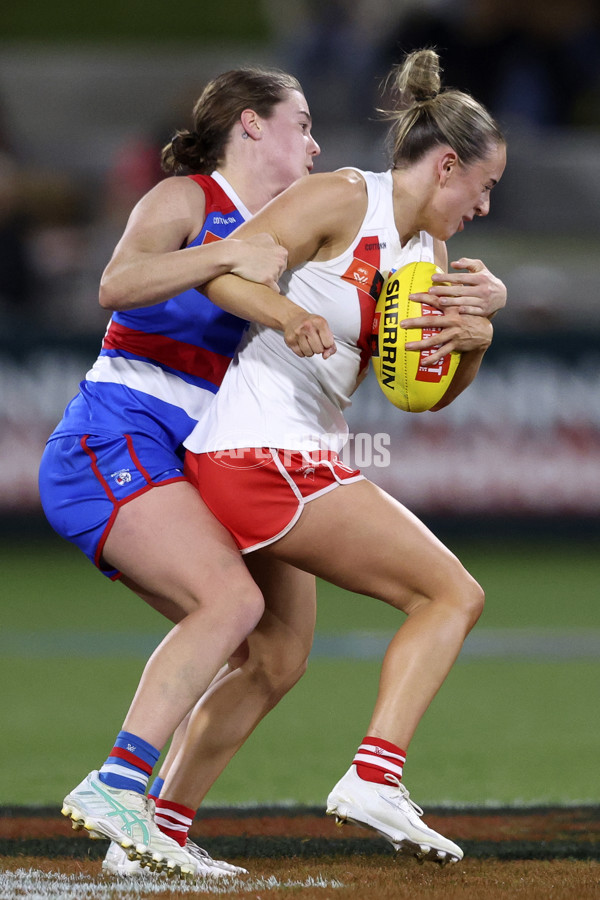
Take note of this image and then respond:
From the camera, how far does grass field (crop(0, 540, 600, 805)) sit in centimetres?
514

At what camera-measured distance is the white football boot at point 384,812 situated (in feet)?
10.7

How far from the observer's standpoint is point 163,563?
3449 millimetres

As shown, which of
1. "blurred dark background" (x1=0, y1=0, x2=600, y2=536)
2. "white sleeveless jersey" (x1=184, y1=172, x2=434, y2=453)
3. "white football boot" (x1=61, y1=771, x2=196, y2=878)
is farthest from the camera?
"blurred dark background" (x1=0, y1=0, x2=600, y2=536)

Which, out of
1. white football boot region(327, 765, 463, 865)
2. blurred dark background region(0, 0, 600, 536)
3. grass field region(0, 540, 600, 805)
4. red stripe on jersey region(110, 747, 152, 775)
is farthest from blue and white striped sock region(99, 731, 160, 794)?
blurred dark background region(0, 0, 600, 536)

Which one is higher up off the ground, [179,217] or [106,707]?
[179,217]

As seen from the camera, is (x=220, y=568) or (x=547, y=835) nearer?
(x=220, y=568)

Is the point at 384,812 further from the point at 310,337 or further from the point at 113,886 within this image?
the point at 310,337

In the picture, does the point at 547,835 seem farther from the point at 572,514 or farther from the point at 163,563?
the point at 572,514

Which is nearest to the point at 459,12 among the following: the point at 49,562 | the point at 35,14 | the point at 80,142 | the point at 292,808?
the point at 80,142

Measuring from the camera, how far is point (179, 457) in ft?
12.6

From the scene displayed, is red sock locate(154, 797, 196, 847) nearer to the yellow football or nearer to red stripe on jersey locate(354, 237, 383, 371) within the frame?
the yellow football

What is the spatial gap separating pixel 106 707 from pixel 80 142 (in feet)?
34.2

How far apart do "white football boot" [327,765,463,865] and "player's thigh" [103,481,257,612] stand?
1.94 feet

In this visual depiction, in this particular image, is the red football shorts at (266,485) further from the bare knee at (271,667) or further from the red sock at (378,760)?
the red sock at (378,760)
